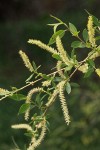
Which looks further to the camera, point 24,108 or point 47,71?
point 47,71

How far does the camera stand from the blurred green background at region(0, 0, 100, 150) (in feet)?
Result: 16.8

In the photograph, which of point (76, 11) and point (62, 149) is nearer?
point (62, 149)

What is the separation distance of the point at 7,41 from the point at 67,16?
1.17 meters

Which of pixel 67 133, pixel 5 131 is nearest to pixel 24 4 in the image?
pixel 5 131

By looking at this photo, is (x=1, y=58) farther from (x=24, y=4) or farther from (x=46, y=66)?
(x=24, y=4)

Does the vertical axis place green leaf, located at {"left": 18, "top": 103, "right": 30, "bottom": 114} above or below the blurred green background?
below

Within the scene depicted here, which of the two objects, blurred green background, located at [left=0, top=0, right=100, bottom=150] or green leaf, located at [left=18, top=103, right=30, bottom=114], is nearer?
green leaf, located at [left=18, top=103, right=30, bottom=114]

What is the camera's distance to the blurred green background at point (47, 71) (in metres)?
5.13

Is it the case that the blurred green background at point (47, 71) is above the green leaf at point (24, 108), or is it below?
above

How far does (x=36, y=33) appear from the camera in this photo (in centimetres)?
871

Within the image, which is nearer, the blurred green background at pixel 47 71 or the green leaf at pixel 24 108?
the green leaf at pixel 24 108

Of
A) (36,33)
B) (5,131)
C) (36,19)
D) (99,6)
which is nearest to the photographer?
(5,131)

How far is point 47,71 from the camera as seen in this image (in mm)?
8070

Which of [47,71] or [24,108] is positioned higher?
[47,71]
